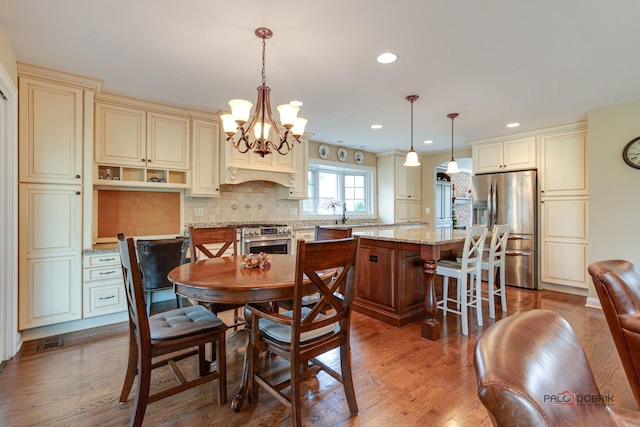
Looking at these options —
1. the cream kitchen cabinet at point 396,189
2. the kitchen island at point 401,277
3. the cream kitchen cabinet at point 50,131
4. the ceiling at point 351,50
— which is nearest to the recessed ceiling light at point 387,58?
the ceiling at point 351,50

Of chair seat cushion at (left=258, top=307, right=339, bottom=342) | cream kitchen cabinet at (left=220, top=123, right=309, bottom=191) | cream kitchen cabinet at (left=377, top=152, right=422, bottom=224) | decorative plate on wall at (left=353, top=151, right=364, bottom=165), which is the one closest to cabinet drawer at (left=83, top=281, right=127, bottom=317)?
cream kitchen cabinet at (left=220, top=123, right=309, bottom=191)

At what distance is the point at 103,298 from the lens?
301cm

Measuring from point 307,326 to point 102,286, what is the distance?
2527 millimetres

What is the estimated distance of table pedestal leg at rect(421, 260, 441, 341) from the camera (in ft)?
8.86

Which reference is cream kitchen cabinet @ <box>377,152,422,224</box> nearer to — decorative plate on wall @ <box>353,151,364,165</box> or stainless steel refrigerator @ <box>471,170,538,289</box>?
decorative plate on wall @ <box>353,151,364,165</box>

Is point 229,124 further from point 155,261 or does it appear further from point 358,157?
point 358,157

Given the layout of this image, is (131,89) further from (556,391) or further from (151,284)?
(556,391)

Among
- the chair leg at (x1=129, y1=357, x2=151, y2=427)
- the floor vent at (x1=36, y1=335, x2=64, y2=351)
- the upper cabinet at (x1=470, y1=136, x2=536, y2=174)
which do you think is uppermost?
the upper cabinet at (x1=470, y1=136, x2=536, y2=174)

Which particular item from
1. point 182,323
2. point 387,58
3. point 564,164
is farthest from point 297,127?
point 564,164

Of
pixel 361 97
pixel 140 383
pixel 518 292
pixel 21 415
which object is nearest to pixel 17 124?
pixel 21 415

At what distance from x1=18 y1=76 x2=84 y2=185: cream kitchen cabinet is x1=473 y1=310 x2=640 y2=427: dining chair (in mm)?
3468

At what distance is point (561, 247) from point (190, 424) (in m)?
4.89

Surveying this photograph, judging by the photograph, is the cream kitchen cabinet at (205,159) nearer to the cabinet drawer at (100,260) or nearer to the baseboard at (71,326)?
the cabinet drawer at (100,260)

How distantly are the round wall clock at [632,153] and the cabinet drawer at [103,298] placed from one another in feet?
18.2
